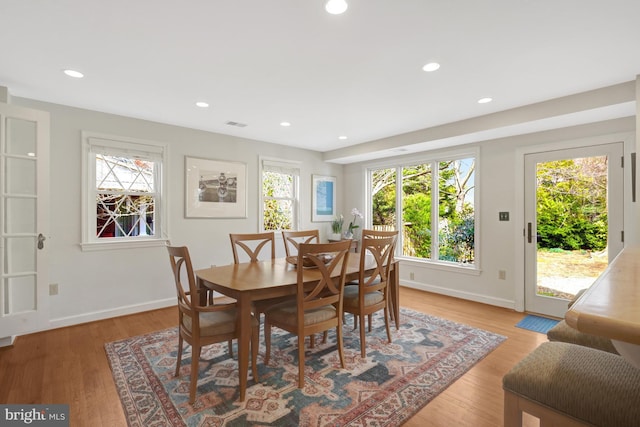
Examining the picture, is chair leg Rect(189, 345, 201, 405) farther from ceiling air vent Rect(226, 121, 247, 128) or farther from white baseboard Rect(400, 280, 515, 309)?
white baseboard Rect(400, 280, 515, 309)

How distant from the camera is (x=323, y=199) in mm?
5695

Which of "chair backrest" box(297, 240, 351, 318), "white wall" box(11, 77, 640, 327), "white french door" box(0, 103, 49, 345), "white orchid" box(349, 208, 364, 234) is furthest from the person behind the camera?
"white orchid" box(349, 208, 364, 234)

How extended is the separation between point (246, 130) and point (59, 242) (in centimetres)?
248

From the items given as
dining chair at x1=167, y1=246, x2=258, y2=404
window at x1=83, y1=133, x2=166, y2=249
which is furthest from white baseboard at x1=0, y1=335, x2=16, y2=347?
dining chair at x1=167, y1=246, x2=258, y2=404

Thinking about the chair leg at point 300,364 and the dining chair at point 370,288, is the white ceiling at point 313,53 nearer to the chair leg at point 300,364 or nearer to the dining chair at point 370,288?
the dining chair at point 370,288

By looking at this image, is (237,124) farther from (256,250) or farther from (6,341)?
(6,341)

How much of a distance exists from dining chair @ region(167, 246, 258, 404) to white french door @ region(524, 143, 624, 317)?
11.3 ft

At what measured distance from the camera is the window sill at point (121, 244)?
11.1 feet

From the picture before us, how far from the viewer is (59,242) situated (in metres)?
3.22

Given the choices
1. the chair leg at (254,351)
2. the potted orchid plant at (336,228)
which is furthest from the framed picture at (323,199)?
the chair leg at (254,351)

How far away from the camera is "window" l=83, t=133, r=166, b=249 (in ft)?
11.2

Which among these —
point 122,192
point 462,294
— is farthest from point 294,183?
point 462,294

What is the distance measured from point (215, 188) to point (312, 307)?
2.76 m

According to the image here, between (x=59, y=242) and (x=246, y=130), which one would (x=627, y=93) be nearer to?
(x=246, y=130)
